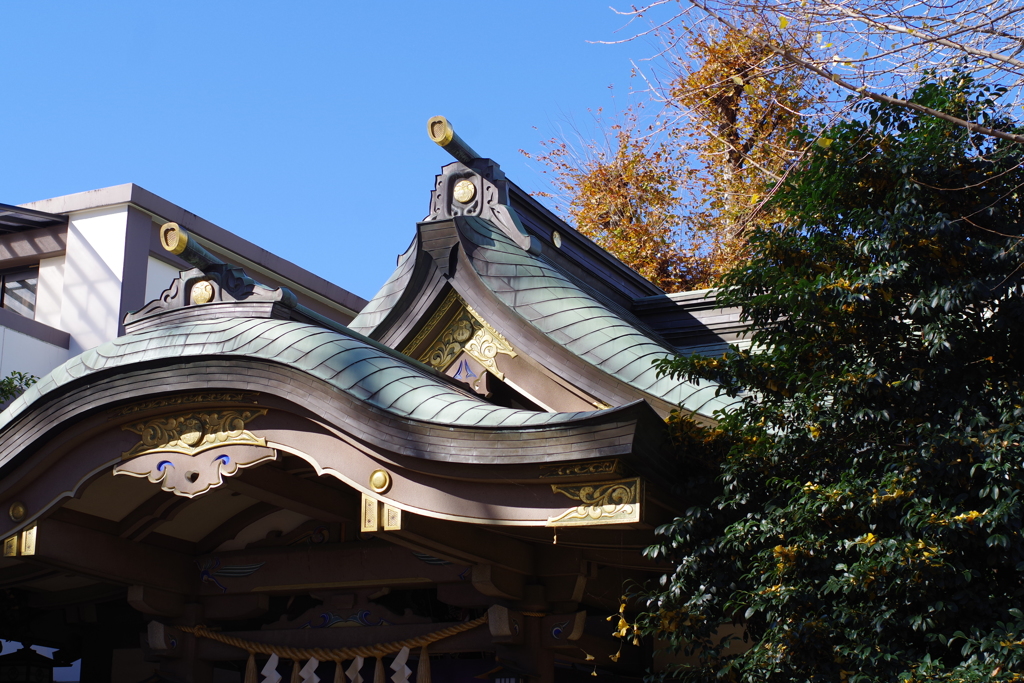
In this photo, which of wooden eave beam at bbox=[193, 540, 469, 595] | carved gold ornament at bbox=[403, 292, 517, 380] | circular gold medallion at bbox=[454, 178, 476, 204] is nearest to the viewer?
wooden eave beam at bbox=[193, 540, 469, 595]

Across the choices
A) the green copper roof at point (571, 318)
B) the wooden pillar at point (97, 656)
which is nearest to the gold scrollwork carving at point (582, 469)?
the green copper roof at point (571, 318)

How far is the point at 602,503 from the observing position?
4840 mm

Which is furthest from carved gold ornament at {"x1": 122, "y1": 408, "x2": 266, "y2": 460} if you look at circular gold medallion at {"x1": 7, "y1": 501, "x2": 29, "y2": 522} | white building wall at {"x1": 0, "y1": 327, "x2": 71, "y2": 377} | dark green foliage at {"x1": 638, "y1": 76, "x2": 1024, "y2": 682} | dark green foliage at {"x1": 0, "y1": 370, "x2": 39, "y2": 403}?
white building wall at {"x1": 0, "y1": 327, "x2": 71, "y2": 377}

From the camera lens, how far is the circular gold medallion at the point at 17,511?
593 centimetres

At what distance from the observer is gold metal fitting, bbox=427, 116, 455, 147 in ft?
22.9

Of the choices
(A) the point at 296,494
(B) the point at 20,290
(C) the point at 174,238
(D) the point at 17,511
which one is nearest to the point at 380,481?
(A) the point at 296,494

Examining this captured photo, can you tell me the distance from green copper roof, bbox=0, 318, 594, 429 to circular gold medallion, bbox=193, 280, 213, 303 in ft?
0.72

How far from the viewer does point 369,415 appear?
17.0 feet

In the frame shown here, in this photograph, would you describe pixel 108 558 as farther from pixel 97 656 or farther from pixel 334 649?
pixel 97 656

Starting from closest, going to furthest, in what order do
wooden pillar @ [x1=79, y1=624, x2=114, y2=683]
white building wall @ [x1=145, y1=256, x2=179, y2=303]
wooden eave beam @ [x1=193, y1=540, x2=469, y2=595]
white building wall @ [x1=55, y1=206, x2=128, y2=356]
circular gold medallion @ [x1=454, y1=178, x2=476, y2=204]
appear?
wooden eave beam @ [x1=193, y1=540, x2=469, y2=595]
circular gold medallion @ [x1=454, y1=178, x2=476, y2=204]
wooden pillar @ [x1=79, y1=624, x2=114, y2=683]
white building wall @ [x1=55, y1=206, x2=128, y2=356]
white building wall @ [x1=145, y1=256, x2=179, y2=303]

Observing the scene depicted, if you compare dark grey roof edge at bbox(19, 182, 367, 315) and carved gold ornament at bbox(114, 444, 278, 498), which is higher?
dark grey roof edge at bbox(19, 182, 367, 315)

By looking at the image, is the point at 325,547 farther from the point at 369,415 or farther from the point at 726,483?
the point at 726,483

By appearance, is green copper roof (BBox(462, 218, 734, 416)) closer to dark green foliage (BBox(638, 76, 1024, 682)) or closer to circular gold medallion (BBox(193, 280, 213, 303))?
dark green foliage (BBox(638, 76, 1024, 682))

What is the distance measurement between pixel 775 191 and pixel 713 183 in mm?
15329
